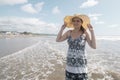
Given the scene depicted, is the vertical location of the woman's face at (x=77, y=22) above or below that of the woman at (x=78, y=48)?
above

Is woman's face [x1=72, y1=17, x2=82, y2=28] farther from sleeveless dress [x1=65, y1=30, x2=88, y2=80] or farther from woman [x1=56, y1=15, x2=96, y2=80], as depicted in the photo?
sleeveless dress [x1=65, y1=30, x2=88, y2=80]

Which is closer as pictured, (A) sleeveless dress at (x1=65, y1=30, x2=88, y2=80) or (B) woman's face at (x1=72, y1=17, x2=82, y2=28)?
(A) sleeveless dress at (x1=65, y1=30, x2=88, y2=80)

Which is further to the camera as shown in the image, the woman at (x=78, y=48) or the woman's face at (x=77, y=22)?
the woman's face at (x=77, y=22)

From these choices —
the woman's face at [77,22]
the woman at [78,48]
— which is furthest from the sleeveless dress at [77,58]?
the woman's face at [77,22]

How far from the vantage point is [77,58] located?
3.34m

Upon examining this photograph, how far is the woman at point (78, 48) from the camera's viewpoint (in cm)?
335

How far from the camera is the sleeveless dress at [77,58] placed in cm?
334

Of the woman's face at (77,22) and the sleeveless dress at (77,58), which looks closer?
the sleeveless dress at (77,58)

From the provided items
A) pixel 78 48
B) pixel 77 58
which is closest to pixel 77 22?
pixel 78 48

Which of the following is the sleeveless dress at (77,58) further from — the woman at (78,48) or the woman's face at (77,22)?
the woman's face at (77,22)

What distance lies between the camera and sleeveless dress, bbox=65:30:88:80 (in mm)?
3344

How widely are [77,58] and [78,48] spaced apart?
7.3 inches

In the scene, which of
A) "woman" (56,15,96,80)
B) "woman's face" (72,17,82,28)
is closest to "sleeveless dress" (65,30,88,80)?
"woman" (56,15,96,80)

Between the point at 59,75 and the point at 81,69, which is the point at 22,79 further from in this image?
the point at 81,69
